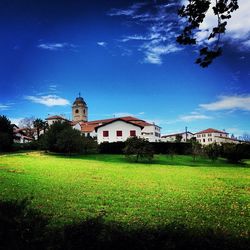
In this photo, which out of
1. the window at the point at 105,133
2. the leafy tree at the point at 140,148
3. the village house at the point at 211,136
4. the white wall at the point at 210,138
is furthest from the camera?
the village house at the point at 211,136

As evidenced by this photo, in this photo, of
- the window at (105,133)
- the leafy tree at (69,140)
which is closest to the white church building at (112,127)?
the window at (105,133)

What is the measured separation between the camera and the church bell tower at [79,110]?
14375cm

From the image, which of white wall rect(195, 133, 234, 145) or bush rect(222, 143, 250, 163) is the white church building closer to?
bush rect(222, 143, 250, 163)

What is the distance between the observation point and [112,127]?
81375 mm

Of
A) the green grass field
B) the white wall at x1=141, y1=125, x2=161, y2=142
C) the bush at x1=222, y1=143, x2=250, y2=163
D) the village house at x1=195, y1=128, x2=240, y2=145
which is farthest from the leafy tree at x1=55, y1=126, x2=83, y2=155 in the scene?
the village house at x1=195, y1=128, x2=240, y2=145

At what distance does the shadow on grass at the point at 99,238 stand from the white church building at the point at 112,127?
57409 mm

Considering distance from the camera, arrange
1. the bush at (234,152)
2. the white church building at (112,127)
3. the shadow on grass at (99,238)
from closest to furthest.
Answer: the shadow on grass at (99,238) → the bush at (234,152) → the white church building at (112,127)

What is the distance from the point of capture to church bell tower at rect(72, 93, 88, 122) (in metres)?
144

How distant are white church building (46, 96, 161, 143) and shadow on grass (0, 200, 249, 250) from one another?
188 feet

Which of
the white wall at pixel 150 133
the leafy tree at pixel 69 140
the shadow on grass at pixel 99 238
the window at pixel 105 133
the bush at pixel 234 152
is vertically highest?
the white wall at pixel 150 133

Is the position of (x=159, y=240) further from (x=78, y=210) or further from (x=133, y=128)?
(x=133, y=128)

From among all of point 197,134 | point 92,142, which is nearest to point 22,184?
point 92,142

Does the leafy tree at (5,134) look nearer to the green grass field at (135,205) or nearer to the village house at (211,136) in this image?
the green grass field at (135,205)

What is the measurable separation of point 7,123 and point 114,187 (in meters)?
58.9
